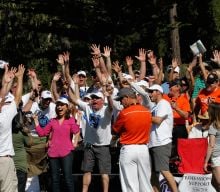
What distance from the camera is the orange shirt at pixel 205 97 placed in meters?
15.0

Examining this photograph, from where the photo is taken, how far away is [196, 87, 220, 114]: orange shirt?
1495 cm

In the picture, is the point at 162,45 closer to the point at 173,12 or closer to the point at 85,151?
the point at 173,12

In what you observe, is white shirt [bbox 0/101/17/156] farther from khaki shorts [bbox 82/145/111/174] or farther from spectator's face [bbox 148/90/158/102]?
spectator's face [bbox 148/90/158/102]

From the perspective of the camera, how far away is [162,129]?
46.5 ft

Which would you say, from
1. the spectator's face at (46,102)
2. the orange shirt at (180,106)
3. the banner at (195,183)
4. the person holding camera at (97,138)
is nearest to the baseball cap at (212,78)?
the orange shirt at (180,106)

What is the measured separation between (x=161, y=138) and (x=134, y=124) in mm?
1307

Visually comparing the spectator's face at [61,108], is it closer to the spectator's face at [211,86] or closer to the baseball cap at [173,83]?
the baseball cap at [173,83]

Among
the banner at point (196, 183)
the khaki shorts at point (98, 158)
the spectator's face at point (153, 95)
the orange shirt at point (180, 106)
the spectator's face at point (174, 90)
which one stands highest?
the spectator's face at point (174, 90)

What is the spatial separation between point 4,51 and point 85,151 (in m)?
20.0

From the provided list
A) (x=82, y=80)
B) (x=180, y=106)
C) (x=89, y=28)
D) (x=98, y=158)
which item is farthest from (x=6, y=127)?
(x=89, y=28)

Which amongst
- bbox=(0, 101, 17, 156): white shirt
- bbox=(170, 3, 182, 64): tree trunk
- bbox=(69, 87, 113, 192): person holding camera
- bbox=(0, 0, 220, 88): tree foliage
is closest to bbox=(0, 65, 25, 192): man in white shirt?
bbox=(0, 101, 17, 156): white shirt

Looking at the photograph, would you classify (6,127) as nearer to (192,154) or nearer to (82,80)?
(192,154)

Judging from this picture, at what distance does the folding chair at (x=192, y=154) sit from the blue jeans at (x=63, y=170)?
1966 millimetres

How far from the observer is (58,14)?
3128 cm
